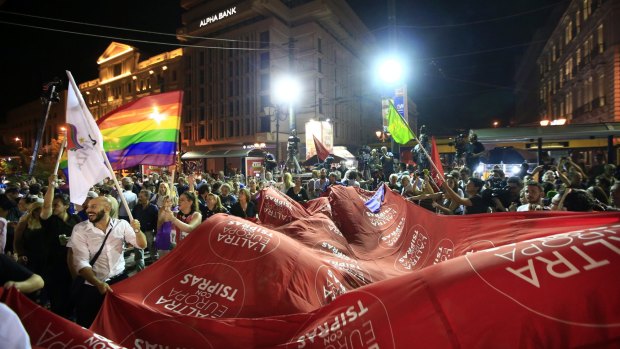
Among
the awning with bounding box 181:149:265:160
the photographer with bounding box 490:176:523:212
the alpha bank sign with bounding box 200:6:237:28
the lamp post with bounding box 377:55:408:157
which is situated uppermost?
the alpha bank sign with bounding box 200:6:237:28

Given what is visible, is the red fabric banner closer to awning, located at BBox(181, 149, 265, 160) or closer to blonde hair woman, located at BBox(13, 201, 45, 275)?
blonde hair woman, located at BBox(13, 201, 45, 275)

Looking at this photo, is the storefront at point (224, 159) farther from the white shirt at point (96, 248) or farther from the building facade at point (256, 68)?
the white shirt at point (96, 248)

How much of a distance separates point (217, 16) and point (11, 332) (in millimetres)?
61824

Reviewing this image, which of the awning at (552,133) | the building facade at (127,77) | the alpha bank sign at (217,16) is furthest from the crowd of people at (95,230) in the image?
the building facade at (127,77)

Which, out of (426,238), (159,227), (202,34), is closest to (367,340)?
(426,238)

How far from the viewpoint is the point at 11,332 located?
139 cm

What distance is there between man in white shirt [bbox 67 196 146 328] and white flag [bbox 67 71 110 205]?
264 mm

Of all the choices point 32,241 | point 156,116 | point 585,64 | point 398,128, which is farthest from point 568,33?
point 32,241

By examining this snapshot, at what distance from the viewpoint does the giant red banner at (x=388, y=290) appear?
170 cm

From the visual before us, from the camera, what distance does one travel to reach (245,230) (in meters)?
3.99

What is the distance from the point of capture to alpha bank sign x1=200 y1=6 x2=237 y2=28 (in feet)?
179

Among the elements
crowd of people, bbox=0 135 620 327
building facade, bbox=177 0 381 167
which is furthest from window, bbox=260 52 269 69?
crowd of people, bbox=0 135 620 327

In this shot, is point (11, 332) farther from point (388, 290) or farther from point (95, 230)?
point (95, 230)

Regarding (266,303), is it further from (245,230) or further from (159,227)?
(159,227)
